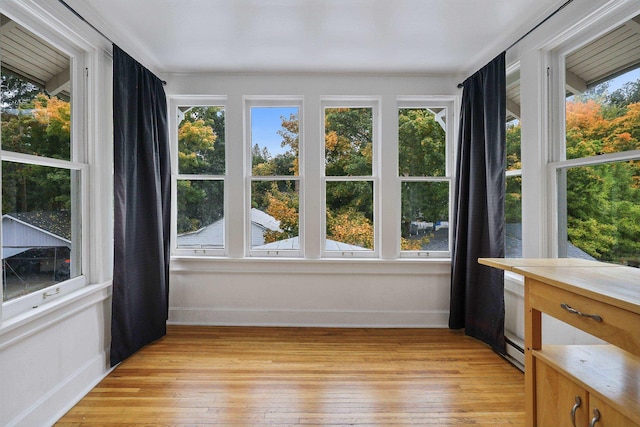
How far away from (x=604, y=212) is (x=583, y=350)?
90cm

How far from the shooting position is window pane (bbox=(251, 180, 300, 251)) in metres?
3.34

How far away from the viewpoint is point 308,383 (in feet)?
7.33

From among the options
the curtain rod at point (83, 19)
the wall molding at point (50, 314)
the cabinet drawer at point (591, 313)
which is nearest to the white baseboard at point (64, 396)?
the wall molding at point (50, 314)

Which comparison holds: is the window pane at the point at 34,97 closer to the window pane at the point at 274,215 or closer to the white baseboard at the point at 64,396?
the white baseboard at the point at 64,396

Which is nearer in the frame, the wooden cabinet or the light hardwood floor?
the wooden cabinet

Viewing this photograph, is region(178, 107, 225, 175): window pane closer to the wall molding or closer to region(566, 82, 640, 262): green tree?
the wall molding

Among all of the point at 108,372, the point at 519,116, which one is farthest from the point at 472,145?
the point at 108,372

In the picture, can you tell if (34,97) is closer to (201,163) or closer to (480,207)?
(201,163)

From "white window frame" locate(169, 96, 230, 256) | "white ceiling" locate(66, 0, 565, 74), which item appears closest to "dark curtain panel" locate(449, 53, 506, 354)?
"white ceiling" locate(66, 0, 565, 74)

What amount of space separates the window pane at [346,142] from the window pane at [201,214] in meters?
1.15

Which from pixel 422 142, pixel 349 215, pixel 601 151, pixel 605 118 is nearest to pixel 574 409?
pixel 601 151

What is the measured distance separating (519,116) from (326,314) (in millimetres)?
2403

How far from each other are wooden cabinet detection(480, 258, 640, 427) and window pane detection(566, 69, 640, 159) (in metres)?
0.77

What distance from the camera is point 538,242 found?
7.71ft
